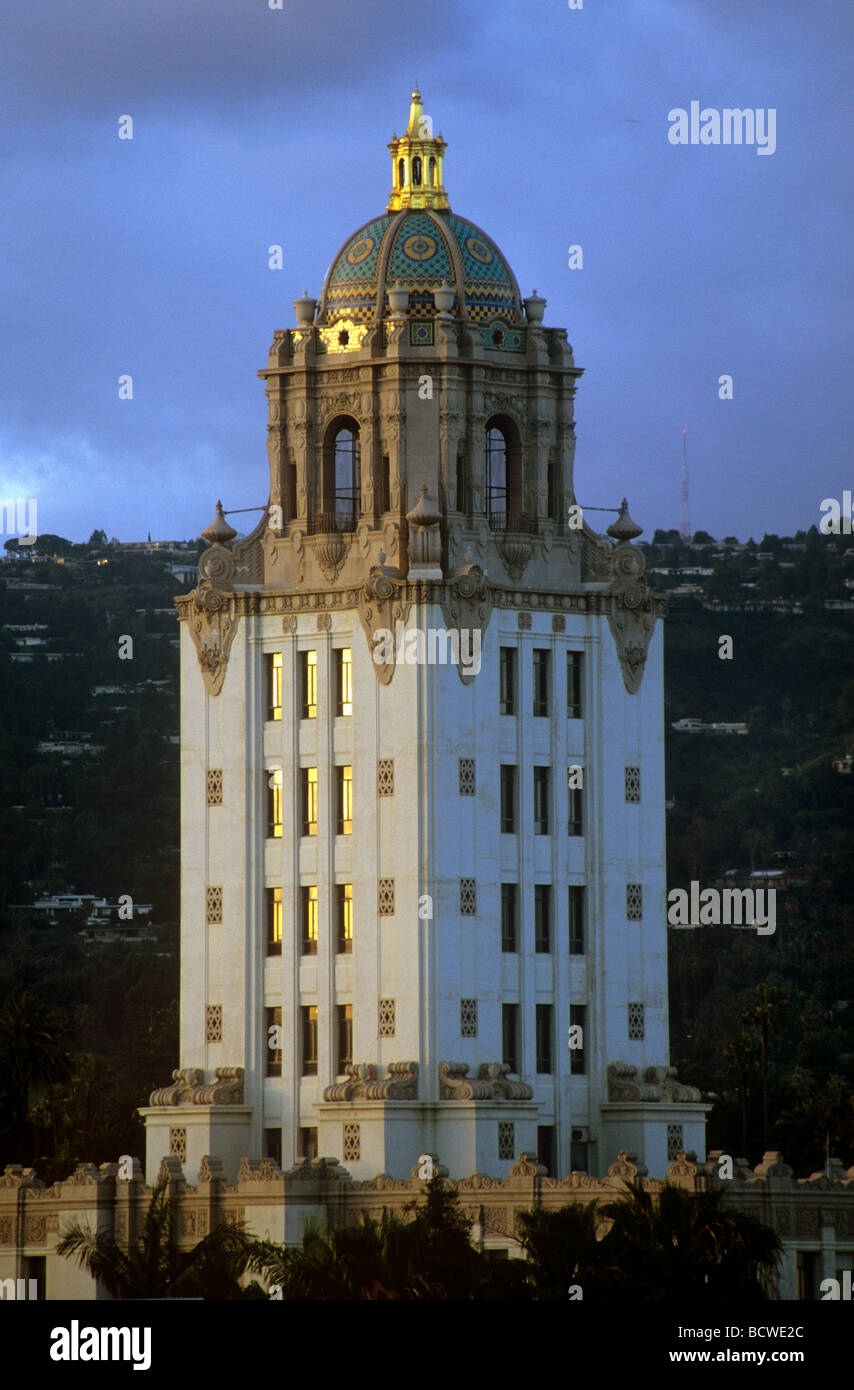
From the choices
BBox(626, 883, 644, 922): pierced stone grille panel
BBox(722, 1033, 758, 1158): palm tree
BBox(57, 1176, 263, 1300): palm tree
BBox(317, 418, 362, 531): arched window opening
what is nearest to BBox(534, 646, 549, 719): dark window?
BBox(626, 883, 644, 922): pierced stone grille panel

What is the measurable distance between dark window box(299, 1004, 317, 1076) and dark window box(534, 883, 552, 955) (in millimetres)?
7106

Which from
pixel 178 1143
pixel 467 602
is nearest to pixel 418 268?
pixel 467 602

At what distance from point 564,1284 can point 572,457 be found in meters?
38.8

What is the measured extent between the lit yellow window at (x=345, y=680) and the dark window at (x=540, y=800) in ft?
20.1

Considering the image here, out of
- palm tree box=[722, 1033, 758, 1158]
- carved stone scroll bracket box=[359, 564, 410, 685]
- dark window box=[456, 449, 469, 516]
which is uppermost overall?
dark window box=[456, 449, 469, 516]

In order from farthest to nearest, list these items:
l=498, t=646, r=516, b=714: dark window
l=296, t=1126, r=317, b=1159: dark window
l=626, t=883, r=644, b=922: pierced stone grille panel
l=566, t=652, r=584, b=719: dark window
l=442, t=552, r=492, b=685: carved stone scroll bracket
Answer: l=626, t=883, r=644, b=922: pierced stone grille panel < l=566, t=652, r=584, b=719: dark window < l=498, t=646, r=516, b=714: dark window < l=296, t=1126, r=317, b=1159: dark window < l=442, t=552, r=492, b=685: carved stone scroll bracket

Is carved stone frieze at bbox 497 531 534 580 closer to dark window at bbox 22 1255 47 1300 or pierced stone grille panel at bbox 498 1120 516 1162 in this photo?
pierced stone grille panel at bbox 498 1120 516 1162

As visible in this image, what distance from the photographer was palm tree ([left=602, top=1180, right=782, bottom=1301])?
97625 mm

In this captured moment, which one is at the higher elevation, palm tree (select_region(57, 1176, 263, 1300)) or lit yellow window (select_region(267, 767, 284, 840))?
lit yellow window (select_region(267, 767, 284, 840))

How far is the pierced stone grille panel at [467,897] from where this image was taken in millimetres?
123688

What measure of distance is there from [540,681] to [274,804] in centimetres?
904

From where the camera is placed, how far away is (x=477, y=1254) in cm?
10125

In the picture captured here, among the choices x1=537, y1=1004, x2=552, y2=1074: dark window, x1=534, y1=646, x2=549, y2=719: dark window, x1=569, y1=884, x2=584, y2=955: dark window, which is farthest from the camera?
x1=569, y1=884, x2=584, y2=955: dark window
